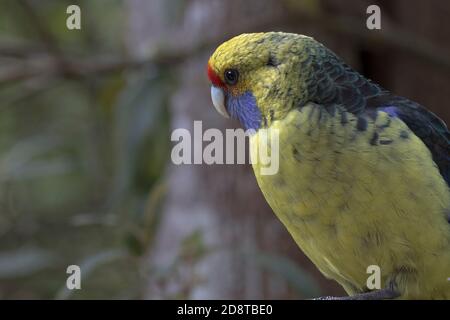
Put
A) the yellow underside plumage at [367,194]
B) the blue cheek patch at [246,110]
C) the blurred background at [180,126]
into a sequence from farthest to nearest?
1. the blurred background at [180,126]
2. the blue cheek patch at [246,110]
3. the yellow underside plumage at [367,194]

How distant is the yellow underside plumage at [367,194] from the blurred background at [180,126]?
2.25 feet

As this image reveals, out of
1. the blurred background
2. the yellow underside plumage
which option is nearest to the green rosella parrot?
the yellow underside plumage

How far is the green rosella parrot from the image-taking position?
5.25 ft

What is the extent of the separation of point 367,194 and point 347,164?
0.25 feet

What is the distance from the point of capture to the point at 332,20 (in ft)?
8.75

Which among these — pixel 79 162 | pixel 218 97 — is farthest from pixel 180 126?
pixel 218 97

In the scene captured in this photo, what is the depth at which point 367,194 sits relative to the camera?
1.59m

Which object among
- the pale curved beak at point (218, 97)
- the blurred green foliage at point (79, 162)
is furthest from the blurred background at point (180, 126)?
the pale curved beak at point (218, 97)

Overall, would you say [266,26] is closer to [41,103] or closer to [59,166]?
[59,166]

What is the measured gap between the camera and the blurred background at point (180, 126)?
102 inches

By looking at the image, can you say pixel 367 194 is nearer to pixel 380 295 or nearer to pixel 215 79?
pixel 380 295

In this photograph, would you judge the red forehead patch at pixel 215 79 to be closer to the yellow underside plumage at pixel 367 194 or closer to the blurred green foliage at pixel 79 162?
the yellow underside plumage at pixel 367 194

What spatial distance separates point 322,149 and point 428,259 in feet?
1.13
